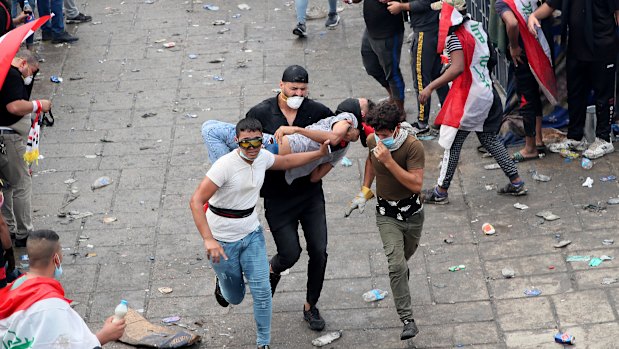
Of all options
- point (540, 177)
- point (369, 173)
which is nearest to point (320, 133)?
point (369, 173)

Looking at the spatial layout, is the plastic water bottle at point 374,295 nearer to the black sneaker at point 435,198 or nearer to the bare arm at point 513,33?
the black sneaker at point 435,198

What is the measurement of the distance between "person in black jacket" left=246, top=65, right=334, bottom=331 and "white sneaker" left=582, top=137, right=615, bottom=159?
10.8 feet

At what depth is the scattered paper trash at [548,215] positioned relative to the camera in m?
8.58

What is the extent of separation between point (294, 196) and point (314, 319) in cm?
92

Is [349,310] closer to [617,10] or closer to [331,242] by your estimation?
[331,242]

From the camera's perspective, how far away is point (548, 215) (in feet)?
28.3

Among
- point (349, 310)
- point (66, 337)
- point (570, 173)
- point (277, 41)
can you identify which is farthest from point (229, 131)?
point (277, 41)

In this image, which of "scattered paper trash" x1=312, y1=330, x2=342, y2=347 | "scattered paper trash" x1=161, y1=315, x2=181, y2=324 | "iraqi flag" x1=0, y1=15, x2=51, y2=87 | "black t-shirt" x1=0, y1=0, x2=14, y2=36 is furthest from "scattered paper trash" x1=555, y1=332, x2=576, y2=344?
"black t-shirt" x1=0, y1=0, x2=14, y2=36

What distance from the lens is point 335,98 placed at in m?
11.2

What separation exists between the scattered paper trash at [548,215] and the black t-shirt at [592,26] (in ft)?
5.00

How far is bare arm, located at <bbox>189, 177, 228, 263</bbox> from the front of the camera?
21.4ft

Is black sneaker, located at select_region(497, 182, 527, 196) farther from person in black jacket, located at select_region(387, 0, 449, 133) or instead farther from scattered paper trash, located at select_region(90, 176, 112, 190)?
scattered paper trash, located at select_region(90, 176, 112, 190)

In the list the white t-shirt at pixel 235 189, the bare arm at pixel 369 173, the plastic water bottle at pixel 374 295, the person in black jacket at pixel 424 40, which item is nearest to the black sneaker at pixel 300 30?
the person in black jacket at pixel 424 40

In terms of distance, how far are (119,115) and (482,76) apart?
13.3 feet
